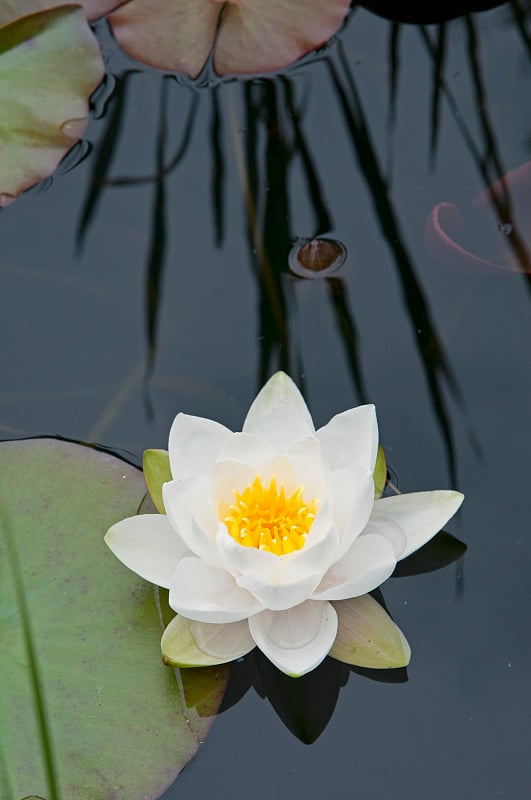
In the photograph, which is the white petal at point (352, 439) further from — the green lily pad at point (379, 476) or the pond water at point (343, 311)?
the pond water at point (343, 311)

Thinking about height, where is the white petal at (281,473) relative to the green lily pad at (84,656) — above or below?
above

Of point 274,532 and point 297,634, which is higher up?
point 274,532

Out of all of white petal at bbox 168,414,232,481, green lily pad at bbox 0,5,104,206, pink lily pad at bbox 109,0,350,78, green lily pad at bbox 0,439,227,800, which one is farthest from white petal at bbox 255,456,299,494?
pink lily pad at bbox 109,0,350,78

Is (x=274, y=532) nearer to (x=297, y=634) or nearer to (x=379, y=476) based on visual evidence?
(x=297, y=634)

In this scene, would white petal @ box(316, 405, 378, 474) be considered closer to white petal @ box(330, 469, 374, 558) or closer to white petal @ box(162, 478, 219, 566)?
white petal @ box(330, 469, 374, 558)

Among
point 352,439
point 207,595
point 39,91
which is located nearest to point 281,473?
point 352,439

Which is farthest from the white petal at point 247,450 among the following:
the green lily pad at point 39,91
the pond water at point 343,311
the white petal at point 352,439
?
the green lily pad at point 39,91

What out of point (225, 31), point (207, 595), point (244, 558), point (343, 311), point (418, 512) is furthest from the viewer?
point (225, 31)

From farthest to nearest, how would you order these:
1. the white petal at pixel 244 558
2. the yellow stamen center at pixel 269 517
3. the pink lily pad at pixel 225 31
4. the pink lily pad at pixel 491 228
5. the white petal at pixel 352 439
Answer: the pink lily pad at pixel 225 31 → the pink lily pad at pixel 491 228 → the white petal at pixel 352 439 → the yellow stamen center at pixel 269 517 → the white petal at pixel 244 558
